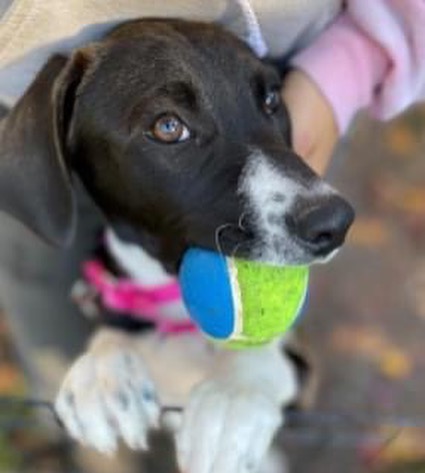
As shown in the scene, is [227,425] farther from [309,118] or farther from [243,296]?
[309,118]

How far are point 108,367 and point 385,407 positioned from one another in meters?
0.89

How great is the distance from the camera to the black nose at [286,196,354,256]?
4.29 feet

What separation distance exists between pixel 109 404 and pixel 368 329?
0.99 m

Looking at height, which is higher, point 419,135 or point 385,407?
point 419,135

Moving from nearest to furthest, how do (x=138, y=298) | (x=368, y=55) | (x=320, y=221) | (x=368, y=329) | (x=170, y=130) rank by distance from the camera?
(x=320, y=221) < (x=170, y=130) < (x=368, y=55) < (x=138, y=298) < (x=368, y=329)

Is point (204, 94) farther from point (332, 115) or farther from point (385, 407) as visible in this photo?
point (385, 407)

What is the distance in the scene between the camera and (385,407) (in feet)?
7.52

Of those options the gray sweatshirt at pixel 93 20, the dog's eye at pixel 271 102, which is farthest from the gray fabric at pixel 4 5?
the dog's eye at pixel 271 102

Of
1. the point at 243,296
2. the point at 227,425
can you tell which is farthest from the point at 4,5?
the point at 227,425

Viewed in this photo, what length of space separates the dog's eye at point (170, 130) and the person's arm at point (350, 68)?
24 centimetres

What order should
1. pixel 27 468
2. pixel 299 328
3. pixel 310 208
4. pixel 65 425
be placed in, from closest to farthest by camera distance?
pixel 310 208
pixel 65 425
pixel 299 328
pixel 27 468

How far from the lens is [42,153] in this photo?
1.46 metres

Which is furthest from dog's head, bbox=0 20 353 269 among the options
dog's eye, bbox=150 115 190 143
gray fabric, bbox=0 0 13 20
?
gray fabric, bbox=0 0 13 20

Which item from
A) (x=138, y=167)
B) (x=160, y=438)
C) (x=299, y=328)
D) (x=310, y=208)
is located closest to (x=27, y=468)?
(x=160, y=438)
